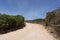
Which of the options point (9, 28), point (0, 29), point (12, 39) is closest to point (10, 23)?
point (9, 28)

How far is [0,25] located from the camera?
755 inches

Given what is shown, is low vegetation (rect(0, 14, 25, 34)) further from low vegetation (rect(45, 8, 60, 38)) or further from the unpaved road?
low vegetation (rect(45, 8, 60, 38))

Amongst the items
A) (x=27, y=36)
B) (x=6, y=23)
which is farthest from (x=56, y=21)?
(x=6, y=23)

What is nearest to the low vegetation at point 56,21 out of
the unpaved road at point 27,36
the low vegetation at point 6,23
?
the unpaved road at point 27,36

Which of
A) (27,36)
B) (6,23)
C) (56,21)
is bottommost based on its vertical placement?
(27,36)

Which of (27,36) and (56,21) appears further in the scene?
(56,21)

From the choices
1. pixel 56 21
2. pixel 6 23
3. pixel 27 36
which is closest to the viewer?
pixel 27 36

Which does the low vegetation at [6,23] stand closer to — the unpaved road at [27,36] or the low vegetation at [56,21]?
the unpaved road at [27,36]

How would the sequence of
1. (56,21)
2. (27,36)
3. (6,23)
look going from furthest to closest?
(6,23), (56,21), (27,36)

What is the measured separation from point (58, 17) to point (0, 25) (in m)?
7.64

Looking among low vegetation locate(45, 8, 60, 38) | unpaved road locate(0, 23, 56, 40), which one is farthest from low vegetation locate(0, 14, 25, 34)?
low vegetation locate(45, 8, 60, 38)

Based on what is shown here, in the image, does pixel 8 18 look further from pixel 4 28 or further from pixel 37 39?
pixel 37 39

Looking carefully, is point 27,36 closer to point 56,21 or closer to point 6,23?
point 56,21

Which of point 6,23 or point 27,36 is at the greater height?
point 6,23
